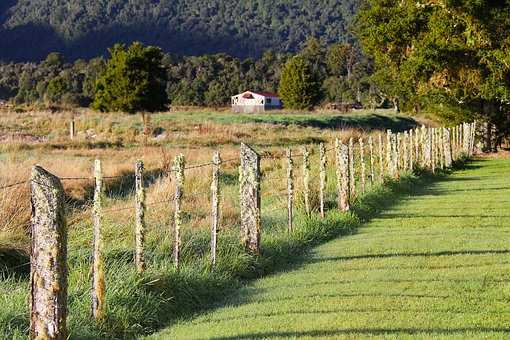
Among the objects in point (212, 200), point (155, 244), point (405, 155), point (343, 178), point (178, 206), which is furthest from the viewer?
point (405, 155)

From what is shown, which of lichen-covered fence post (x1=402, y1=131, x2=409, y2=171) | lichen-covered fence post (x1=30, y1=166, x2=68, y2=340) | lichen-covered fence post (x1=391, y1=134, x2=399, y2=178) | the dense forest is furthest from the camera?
the dense forest

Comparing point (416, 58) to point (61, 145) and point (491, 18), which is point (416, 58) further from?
point (61, 145)

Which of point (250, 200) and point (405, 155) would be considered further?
point (405, 155)

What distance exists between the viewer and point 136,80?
59750 mm

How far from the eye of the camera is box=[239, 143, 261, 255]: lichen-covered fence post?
11.0m

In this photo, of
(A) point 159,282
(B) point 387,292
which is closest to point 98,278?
(A) point 159,282

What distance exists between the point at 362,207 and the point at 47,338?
1104 cm

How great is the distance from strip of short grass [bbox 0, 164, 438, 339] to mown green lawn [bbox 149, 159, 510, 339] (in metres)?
0.31

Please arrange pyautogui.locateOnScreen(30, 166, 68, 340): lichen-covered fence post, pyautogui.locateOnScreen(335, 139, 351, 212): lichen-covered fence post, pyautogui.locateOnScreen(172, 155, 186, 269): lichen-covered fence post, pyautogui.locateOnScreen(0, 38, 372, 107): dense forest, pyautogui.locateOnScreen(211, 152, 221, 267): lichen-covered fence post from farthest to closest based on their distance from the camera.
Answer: pyautogui.locateOnScreen(0, 38, 372, 107): dense forest
pyautogui.locateOnScreen(335, 139, 351, 212): lichen-covered fence post
pyautogui.locateOnScreen(211, 152, 221, 267): lichen-covered fence post
pyautogui.locateOnScreen(172, 155, 186, 269): lichen-covered fence post
pyautogui.locateOnScreen(30, 166, 68, 340): lichen-covered fence post

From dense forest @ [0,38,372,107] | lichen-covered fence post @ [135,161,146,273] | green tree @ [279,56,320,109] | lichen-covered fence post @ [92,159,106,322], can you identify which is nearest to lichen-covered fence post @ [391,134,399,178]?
lichen-covered fence post @ [135,161,146,273]

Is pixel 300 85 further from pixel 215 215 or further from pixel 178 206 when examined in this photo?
pixel 178 206

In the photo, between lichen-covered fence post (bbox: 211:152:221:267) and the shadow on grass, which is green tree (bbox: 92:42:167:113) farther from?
lichen-covered fence post (bbox: 211:152:221:267)

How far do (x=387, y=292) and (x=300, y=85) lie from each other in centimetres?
8071

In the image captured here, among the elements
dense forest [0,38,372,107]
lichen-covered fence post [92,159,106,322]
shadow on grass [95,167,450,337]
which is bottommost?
shadow on grass [95,167,450,337]
